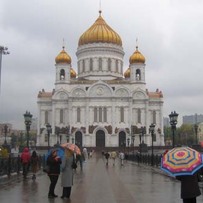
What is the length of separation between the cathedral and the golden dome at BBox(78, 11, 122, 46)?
0.68 feet

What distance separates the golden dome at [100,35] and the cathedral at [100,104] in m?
0.21

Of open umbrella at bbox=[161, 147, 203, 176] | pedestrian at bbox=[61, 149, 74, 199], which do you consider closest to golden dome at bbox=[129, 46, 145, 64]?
pedestrian at bbox=[61, 149, 74, 199]

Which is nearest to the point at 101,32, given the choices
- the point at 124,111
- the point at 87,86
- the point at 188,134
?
the point at 87,86

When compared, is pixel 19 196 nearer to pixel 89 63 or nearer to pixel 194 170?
pixel 194 170

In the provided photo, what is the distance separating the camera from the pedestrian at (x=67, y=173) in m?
12.9

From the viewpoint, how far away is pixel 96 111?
3034 inches

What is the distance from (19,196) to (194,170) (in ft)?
26.8

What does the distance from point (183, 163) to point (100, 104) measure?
6999cm

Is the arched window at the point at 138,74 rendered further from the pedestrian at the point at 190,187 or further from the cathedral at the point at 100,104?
the pedestrian at the point at 190,187

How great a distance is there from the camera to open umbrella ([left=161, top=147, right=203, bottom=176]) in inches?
289

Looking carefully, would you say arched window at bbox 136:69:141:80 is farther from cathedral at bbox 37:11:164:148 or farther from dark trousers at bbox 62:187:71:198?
dark trousers at bbox 62:187:71:198

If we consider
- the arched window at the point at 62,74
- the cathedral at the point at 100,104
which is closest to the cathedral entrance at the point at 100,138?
the cathedral at the point at 100,104

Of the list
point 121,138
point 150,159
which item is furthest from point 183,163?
point 121,138

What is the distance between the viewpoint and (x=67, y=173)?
42.5 feet
